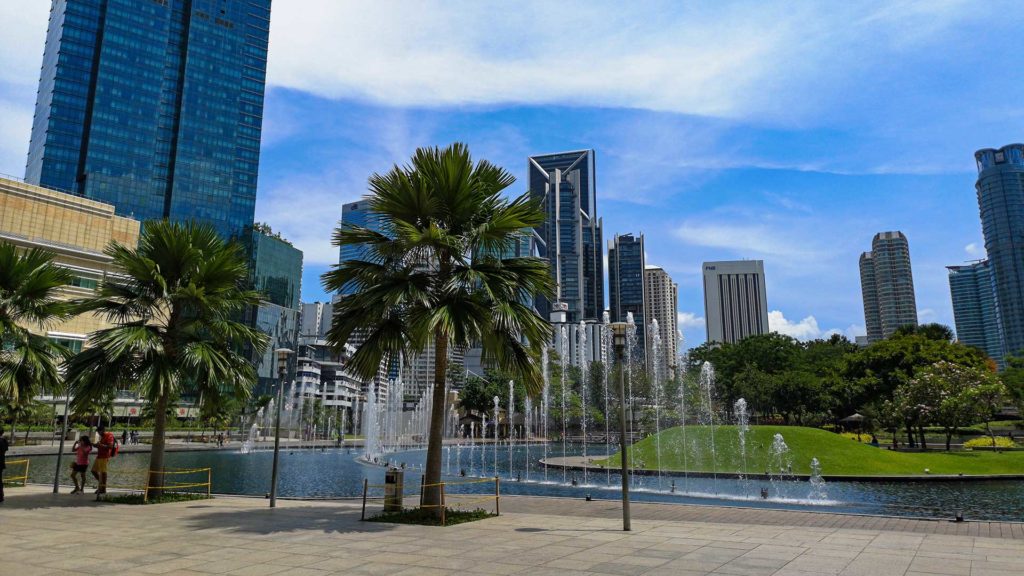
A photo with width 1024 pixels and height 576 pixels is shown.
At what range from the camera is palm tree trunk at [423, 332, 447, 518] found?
15.4 m

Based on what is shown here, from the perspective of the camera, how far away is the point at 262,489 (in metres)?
28.8

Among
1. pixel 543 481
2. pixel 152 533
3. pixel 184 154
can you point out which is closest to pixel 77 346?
pixel 543 481

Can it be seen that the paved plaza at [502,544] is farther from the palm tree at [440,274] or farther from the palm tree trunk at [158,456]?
the palm tree at [440,274]

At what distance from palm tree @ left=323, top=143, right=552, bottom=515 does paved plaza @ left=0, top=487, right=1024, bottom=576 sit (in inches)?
128

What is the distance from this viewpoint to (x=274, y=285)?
158m

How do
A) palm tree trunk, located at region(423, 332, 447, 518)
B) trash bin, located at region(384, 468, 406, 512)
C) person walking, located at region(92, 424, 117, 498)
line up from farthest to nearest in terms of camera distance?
person walking, located at region(92, 424, 117, 498) < trash bin, located at region(384, 468, 406, 512) < palm tree trunk, located at region(423, 332, 447, 518)

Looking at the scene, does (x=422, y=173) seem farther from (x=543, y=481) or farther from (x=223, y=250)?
(x=543, y=481)

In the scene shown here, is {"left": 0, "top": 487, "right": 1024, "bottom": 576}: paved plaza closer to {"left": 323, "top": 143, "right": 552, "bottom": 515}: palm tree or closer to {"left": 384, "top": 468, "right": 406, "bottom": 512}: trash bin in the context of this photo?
{"left": 384, "top": 468, "right": 406, "bottom": 512}: trash bin

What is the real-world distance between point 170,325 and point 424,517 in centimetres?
1030

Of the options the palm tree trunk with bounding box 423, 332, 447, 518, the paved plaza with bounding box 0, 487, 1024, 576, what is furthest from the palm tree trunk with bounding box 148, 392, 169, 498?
the palm tree trunk with bounding box 423, 332, 447, 518

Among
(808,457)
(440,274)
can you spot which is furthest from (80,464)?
(808,457)

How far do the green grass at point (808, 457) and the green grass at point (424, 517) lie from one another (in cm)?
2085

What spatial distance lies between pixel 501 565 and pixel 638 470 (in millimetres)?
25743

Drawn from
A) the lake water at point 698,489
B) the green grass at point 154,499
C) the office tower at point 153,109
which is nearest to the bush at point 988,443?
the lake water at point 698,489
